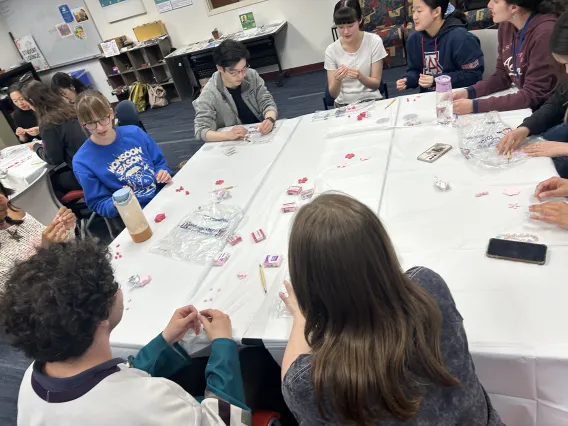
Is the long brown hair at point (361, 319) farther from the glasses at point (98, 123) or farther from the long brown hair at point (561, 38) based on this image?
the glasses at point (98, 123)

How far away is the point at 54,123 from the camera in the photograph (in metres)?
2.71

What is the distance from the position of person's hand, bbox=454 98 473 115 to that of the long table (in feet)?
0.42

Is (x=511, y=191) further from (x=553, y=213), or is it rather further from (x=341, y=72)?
(x=341, y=72)

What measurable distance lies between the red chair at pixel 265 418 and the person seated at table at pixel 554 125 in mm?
1258

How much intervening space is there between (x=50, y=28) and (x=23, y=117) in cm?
348

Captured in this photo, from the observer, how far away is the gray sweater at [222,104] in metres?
2.46

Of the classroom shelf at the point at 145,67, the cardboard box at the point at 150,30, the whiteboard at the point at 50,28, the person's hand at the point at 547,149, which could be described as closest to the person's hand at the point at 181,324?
the person's hand at the point at 547,149

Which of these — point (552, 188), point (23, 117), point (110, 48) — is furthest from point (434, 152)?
point (110, 48)

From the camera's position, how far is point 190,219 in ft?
5.52

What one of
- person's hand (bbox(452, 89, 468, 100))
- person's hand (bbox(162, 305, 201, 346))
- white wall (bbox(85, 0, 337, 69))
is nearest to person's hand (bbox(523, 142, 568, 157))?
person's hand (bbox(452, 89, 468, 100))

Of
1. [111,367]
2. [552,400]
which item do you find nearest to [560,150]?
[552,400]

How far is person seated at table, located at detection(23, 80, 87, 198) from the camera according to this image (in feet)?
8.86

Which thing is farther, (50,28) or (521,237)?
(50,28)

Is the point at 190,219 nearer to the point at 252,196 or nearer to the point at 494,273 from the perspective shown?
the point at 252,196
